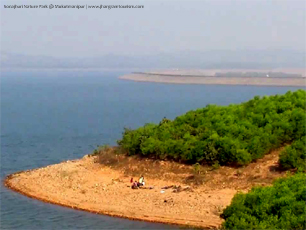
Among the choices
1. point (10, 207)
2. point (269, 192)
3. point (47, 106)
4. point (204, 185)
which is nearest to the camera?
point (269, 192)

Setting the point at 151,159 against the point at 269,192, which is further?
the point at 151,159

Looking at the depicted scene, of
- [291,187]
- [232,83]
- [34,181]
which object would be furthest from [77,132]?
[232,83]

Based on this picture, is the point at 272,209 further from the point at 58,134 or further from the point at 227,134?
the point at 58,134

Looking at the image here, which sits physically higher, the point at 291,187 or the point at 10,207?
the point at 291,187

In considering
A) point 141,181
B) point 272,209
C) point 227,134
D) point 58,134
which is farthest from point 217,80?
point 272,209

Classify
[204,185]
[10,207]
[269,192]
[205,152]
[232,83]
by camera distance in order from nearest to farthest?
[269,192]
[10,207]
[204,185]
[205,152]
[232,83]

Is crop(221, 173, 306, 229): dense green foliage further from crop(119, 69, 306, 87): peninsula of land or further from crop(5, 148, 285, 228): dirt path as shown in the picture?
crop(119, 69, 306, 87): peninsula of land

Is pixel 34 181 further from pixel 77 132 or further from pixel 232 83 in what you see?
pixel 232 83
